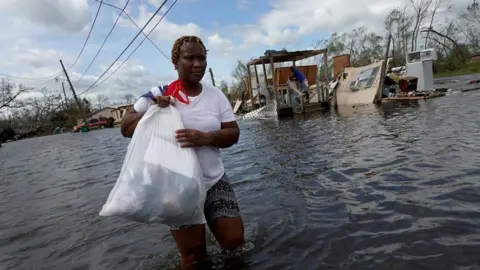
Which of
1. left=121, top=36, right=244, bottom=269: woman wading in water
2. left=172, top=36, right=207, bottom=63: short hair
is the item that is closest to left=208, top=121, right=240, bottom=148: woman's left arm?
left=121, top=36, right=244, bottom=269: woman wading in water

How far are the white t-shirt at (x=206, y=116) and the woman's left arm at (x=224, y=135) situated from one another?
0.05 meters

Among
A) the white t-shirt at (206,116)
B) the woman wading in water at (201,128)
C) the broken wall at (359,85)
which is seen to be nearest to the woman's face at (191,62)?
the woman wading in water at (201,128)

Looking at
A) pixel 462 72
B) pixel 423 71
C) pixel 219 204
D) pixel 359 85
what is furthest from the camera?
pixel 462 72

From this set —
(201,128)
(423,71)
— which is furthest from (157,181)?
(423,71)

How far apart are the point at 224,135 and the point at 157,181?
0.64m

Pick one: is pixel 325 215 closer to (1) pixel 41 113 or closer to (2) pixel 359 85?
(2) pixel 359 85

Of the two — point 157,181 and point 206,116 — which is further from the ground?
point 206,116

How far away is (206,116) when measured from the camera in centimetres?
266

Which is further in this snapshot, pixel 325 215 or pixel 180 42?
pixel 325 215

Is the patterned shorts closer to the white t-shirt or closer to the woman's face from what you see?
the white t-shirt

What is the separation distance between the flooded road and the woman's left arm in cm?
113

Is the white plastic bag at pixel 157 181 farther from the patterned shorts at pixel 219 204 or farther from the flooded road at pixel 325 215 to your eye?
the flooded road at pixel 325 215

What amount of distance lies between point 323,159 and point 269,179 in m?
1.32

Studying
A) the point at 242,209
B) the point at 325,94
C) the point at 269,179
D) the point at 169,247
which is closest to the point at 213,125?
the point at 169,247
